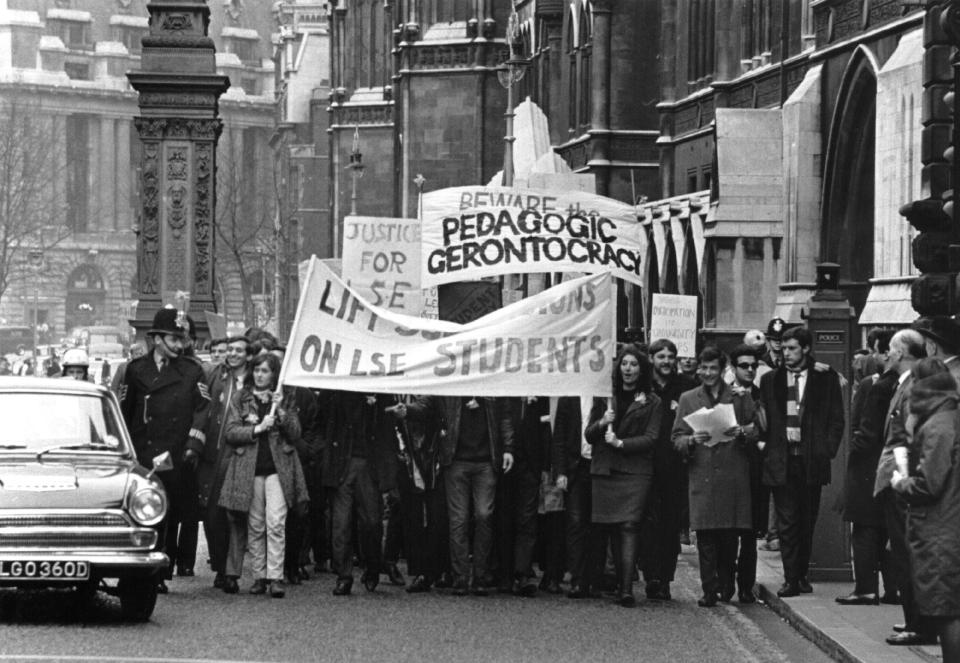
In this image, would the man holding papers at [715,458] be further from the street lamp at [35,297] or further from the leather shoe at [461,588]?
the street lamp at [35,297]

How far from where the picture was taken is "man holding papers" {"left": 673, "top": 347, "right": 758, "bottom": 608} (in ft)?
55.9

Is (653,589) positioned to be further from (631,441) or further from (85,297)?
(85,297)

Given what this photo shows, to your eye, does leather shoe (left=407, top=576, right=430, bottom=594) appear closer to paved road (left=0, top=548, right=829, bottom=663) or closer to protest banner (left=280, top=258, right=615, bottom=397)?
paved road (left=0, top=548, right=829, bottom=663)

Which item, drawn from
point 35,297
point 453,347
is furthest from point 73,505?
point 35,297

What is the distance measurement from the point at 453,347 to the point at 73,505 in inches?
150

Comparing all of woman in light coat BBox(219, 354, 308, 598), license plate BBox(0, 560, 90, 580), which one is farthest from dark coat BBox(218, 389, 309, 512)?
license plate BBox(0, 560, 90, 580)

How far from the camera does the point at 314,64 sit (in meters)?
119

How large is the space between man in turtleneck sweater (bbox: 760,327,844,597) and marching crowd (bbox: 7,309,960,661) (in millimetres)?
14

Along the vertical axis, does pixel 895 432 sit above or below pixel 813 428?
above

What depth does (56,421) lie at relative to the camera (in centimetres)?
1580

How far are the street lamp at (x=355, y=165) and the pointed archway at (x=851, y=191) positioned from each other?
40254mm

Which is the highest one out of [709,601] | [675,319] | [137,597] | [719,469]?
[675,319]

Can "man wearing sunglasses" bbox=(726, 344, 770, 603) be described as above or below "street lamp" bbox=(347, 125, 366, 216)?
below

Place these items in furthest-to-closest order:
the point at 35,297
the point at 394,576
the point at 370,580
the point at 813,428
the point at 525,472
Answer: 1. the point at 35,297
2. the point at 394,576
3. the point at 525,472
4. the point at 370,580
5. the point at 813,428
